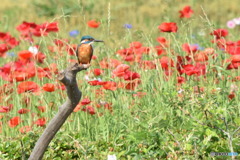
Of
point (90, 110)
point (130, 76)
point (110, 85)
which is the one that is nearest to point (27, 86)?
point (90, 110)

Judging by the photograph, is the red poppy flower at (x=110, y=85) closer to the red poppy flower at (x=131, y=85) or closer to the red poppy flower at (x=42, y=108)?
the red poppy flower at (x=131, y=85)

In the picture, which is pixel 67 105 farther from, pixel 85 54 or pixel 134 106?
pixel 134 106

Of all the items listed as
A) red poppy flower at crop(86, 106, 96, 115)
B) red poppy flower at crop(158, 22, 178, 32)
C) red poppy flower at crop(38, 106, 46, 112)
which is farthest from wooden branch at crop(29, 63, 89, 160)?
red poppy flower at crop(158, 22, 178, 32)

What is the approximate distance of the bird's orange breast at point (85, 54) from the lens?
3.01 meters

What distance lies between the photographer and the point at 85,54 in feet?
9.91

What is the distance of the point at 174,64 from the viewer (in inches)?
143

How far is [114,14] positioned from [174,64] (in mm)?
5492

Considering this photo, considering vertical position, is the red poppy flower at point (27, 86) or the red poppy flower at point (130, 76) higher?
the red poppy flower at point (130, 76)

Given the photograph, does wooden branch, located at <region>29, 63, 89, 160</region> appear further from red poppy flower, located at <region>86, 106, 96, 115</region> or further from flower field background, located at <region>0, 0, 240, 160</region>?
red poppy flower, located at <region>86, 106, 96, 115</region>

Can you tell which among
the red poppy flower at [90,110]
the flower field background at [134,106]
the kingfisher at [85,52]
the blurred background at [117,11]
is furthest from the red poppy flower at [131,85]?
the blurred background at [117,11]

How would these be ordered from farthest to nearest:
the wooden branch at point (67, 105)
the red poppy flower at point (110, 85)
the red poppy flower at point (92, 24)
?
the red poppy flower at point (92, 24) → the red poppy flower at point (110, 85) → the wooden branch at point (67, 105)

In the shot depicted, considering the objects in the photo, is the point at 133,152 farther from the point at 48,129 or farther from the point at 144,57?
the point at 144,57

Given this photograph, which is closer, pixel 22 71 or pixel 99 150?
pixel 99 150

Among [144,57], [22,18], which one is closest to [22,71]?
[144,57]
